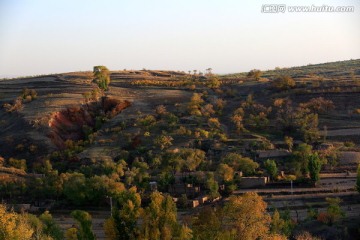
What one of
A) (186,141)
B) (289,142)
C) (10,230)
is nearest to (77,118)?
(186,141)

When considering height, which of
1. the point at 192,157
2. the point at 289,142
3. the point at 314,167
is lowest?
the point at 314,167

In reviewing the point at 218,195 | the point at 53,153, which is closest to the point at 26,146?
the point at 53,153

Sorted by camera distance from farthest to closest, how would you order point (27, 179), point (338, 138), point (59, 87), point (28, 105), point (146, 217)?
point (59, 87) → point (28, 105) → point (338, 138) → point (27, 179) → point (146, 217)

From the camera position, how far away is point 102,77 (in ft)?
179

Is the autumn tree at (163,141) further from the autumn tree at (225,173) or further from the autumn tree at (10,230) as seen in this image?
the autumn tree at (10,230)

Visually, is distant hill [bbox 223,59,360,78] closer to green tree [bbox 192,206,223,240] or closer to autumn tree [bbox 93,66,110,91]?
autumn tree [bbox 93,66,110,91]

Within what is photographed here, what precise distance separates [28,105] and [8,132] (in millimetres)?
5235

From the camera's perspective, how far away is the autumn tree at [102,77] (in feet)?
176

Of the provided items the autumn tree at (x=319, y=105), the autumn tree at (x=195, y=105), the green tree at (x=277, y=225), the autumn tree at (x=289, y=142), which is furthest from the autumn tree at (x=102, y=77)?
the green tree at (x=277, y=225)

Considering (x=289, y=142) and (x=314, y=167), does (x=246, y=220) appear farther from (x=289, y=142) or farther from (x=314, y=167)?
(x=289, y=142)

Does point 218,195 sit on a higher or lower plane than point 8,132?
lower

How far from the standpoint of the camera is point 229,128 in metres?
41.2

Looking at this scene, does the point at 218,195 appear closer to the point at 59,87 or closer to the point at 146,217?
the point at 146,217

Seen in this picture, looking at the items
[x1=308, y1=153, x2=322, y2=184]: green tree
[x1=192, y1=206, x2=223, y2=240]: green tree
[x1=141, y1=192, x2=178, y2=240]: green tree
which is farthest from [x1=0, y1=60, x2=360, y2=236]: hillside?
[x1=141, y1=192, x2=178, y2=240]: green tree
